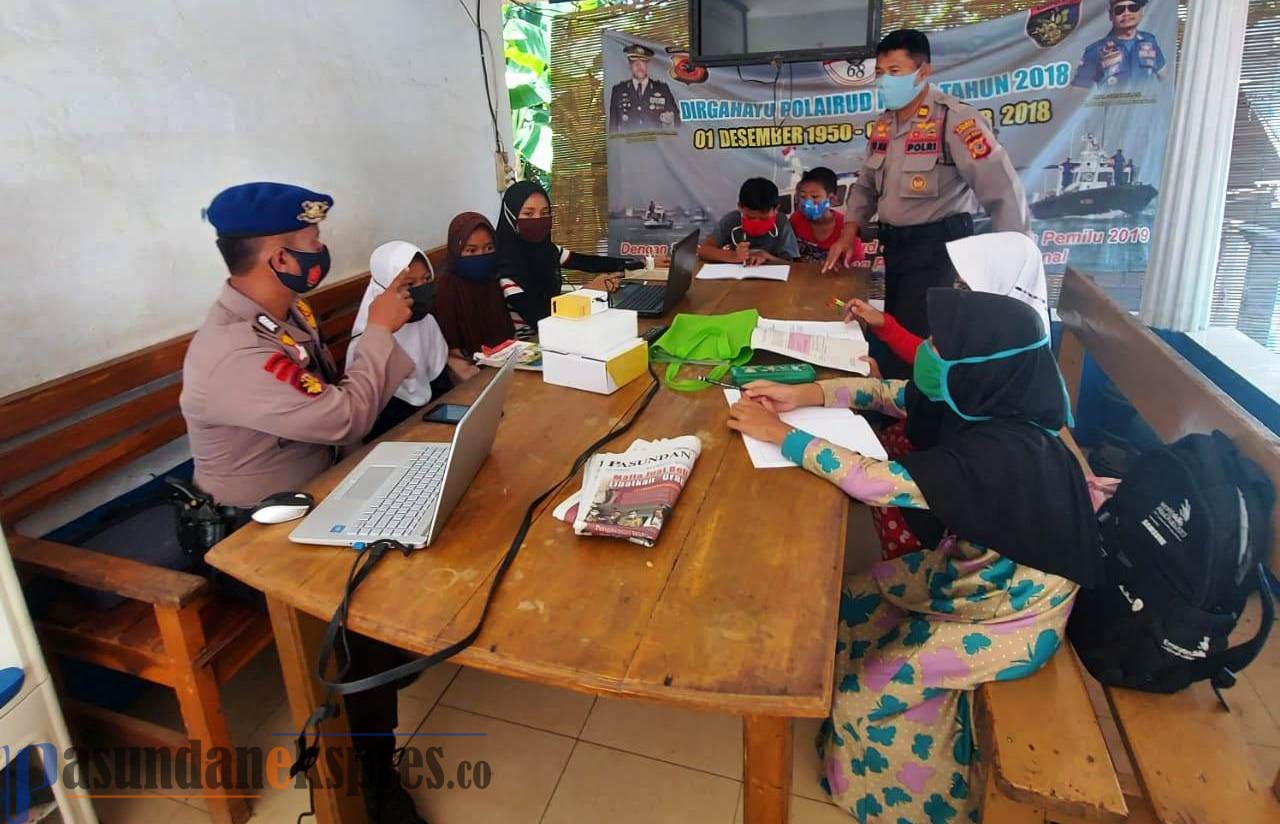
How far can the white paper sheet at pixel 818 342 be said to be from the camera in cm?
179

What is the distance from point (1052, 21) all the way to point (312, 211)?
3341 mm

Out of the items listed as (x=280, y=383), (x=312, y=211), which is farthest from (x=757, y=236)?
(x=280, y=383)

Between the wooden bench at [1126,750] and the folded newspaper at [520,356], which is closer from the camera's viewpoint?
the wooden bench at [1126,750]

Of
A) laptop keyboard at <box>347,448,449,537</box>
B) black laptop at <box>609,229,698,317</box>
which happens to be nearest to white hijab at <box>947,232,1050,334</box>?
black laptop at <box>609,229,698,317</box>

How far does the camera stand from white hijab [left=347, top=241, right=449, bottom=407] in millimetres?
2037

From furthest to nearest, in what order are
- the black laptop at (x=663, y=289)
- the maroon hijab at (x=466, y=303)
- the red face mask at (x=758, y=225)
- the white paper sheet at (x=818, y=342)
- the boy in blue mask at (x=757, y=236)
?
the red face mask at (x=758, y=225)
the boy in blue mask at (x=757, y=236)
the maroon hijab at (x=466, y=303)
the black laptop at (x=663, y=289)
the white paper sheet at (x=818, y=342)

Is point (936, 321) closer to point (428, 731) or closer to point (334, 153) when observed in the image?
point (428, 731)

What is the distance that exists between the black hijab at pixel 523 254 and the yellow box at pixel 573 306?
902 mm

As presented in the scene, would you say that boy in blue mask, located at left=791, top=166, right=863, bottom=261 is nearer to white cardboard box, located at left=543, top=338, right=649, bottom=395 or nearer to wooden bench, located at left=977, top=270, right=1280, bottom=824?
white cardboard box, located at left=543, top=338, right=649, bottom=395

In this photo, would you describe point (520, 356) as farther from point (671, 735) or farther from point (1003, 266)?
point (1003, 266)

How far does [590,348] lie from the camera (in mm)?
1657

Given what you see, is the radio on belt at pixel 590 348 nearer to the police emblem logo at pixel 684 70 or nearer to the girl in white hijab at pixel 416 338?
the girl in white hijab at pixel 416 338

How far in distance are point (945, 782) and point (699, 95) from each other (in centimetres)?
346

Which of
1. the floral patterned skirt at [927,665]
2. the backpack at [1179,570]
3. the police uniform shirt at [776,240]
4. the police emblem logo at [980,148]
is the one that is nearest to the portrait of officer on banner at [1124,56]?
the police emblem logo at [980,148]
